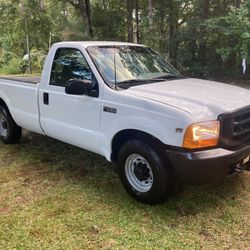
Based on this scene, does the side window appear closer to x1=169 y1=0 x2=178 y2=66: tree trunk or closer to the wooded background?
the wooded background

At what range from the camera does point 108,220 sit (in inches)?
144

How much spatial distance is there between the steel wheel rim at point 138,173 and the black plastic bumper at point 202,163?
1.40 ft

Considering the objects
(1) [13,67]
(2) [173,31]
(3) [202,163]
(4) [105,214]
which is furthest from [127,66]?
(1) [13,67]

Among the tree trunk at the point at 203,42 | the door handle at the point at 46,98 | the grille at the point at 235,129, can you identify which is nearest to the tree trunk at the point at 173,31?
the tree trunk at the point at 203,42

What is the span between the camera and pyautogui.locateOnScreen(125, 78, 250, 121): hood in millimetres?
Answer: 3545

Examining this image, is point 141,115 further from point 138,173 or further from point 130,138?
point 138,173

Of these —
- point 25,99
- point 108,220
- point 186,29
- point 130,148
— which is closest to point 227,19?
point 186,29

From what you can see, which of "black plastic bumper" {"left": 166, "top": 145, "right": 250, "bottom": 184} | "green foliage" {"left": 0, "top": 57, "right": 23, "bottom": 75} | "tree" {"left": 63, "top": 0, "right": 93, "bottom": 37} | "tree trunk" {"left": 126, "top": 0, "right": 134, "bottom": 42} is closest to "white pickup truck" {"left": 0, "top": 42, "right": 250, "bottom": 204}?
"black plastic bumper" {"left": 166, "top": 145, "right": 250, "bottom": 184}

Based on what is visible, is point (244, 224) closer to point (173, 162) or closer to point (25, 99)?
point (173, 162)

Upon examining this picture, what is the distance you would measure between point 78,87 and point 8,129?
2.54 metres

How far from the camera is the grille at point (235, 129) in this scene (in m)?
3.52

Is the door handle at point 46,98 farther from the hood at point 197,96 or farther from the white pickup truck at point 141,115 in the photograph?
the hood at point 197,96

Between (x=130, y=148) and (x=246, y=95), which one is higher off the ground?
(x=246, y=95)

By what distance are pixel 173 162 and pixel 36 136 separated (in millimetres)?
3868
